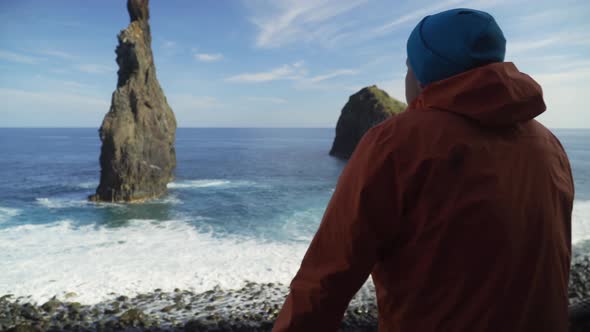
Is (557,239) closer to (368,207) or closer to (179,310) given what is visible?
(368,207)

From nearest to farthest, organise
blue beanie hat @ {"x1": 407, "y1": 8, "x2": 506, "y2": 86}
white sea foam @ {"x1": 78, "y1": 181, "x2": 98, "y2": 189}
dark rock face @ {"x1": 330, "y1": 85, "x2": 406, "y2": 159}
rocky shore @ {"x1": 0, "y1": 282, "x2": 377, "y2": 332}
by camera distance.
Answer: blue beanie hat @ {"x1": 407, "y1": 8, "x2": 506, "y2": 86}
rocky shore @ {"x1": 0, "y1": 282, "x2": 377, "y2": 332}
white sea foam @ {"x1": 78, "y1": 181, "x2": 98, "y2": 189}
dark rock face @ {"x1": 330, "y1": 85, "x2": 406, "y2": 159}

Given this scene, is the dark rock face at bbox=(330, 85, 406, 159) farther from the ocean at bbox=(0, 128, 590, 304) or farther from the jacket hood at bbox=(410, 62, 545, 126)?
the jacket hood at bbox=(410, 62, 545, 126)

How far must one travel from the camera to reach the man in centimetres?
99

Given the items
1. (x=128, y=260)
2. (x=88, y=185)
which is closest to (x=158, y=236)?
(x=128, y=260)

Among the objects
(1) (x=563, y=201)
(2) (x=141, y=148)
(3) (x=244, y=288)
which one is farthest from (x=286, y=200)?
(1) (x=563, y=201)

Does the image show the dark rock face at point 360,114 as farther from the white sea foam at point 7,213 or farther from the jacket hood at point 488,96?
the jacket hood at point 488,96

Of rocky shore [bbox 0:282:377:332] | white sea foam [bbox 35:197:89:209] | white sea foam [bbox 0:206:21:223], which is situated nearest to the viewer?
rocky shore [bbox 0:282:377:332]

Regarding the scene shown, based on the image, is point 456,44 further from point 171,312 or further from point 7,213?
point 7,213

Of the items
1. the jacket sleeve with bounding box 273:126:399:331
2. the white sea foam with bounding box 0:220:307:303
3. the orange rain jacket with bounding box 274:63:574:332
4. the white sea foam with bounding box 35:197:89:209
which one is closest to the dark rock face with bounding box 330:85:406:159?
the white sea foam with bounding box 35:197:89:209

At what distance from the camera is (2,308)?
1285 cm

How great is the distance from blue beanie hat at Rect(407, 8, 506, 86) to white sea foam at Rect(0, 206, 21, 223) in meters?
33.9

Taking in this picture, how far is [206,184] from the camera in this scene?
43.6m

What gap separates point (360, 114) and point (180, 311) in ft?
203

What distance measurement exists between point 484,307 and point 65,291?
17.4 m
